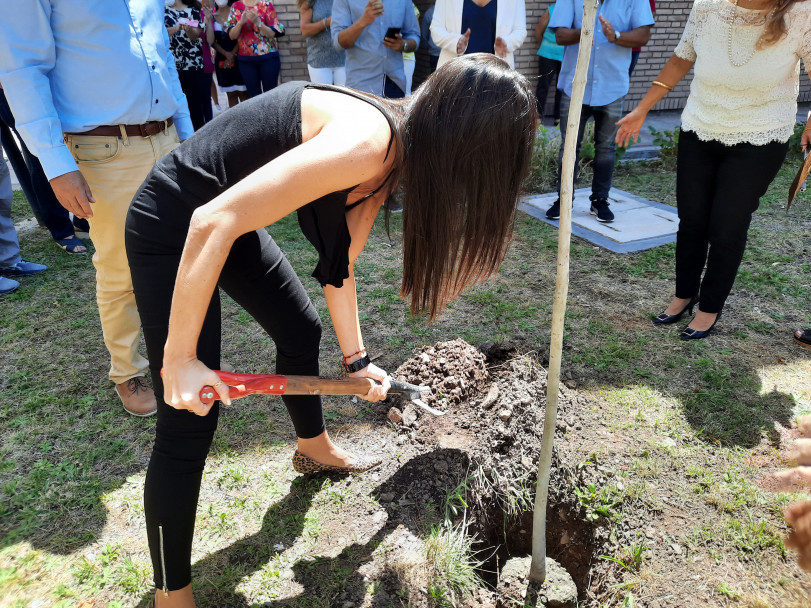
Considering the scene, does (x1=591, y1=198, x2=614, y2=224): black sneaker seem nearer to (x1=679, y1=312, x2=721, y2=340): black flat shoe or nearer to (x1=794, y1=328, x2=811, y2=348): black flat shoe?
(x1=679, y1=312, x2=721, y2=340): black flat shoe

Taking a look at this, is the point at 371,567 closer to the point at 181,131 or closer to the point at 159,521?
the point at 159,521

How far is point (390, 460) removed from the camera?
254 cm

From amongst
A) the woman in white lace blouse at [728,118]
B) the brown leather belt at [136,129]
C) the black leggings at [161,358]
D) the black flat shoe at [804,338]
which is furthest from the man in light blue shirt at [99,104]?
the black flat shoe at [804,338]

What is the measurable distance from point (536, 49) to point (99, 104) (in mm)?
7510

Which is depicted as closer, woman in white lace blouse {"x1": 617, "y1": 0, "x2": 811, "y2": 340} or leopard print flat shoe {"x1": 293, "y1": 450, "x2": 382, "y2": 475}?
leopard print flat shoe {"x1": 293, "y1": 450, "x2": 382, "y2": 475}

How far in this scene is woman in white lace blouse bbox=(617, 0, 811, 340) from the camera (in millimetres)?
2895

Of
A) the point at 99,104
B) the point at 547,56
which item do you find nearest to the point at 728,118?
the point at 99,104

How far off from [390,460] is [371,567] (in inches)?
21.4

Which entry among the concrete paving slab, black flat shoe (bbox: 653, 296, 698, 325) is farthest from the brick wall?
black flat shoe (bbox: 653, 296, 698, 325)

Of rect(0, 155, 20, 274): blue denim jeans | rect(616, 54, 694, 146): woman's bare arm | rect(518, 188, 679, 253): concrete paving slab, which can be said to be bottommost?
rect(518, 188, 679, 253): concrete paving slab

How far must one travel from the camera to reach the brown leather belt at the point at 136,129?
248 cm

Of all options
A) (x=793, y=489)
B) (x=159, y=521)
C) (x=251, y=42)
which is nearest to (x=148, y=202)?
(x=159, y=521)

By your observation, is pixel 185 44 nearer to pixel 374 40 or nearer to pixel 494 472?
pixel 374 40

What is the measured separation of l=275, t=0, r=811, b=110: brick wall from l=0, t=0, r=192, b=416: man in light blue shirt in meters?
5.30
